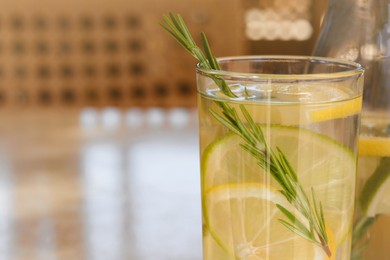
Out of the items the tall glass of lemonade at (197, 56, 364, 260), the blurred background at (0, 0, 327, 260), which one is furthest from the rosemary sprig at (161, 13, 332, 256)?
the blurred background at (0, 0, 327, 260)

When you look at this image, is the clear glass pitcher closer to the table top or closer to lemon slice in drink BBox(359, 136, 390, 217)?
lemon slice in drink BBox(359, 136, 390, 217)

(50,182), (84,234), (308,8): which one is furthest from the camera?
(308,8)

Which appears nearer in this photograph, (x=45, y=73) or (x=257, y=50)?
(x=45, y=73)

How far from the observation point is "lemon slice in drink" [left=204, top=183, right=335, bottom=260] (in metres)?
0.37

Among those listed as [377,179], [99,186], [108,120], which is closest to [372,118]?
[377,179]

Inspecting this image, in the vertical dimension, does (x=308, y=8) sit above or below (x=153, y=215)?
above

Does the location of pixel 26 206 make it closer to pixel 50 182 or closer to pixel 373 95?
pixel 50 182

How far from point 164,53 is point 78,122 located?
1.01 meters

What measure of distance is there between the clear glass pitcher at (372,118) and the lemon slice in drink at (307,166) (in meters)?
0.06

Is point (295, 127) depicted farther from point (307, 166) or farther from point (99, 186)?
point (99, 186)

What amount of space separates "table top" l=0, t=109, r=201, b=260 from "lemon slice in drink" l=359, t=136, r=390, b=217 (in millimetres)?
173

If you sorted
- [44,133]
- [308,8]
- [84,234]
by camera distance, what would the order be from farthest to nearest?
[308,8], [44,133], [84,234]

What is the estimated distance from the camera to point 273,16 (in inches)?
88.4

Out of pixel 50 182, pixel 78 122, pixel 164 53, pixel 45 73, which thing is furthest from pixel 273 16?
pixel 50 182
